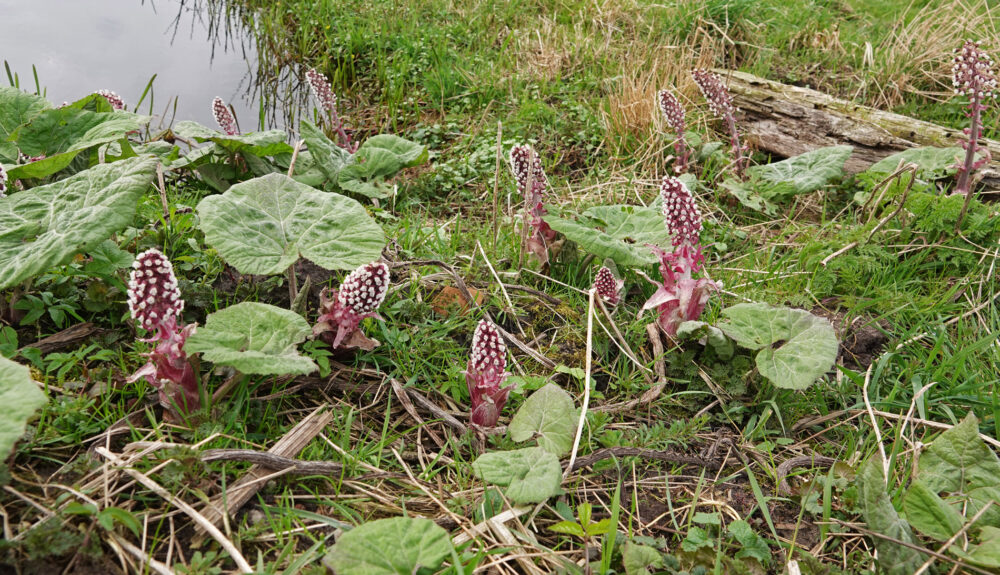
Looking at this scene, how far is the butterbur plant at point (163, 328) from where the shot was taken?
1.57 metres

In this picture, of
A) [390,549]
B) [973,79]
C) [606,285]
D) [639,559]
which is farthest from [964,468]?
[973,79]

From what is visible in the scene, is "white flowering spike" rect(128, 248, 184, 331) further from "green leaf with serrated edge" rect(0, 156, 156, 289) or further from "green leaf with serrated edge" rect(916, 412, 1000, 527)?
"green leaf with serrated edge" rect(916, 412, 1000, 527)

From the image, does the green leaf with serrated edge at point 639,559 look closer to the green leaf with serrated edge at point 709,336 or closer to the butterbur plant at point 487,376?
the butterbur plant at point 487,376

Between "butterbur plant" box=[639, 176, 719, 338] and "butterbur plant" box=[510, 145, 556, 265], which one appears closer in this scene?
"butterbur plant" box=[639, 176, 719, 338]

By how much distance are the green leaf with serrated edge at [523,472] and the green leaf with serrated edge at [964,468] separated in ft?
3.26

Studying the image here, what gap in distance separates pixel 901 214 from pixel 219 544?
121 inches

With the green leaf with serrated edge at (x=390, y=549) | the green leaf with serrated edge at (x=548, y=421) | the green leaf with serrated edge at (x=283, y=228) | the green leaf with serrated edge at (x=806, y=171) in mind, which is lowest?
the green leaf with serrated edge at (x=548, y=421)

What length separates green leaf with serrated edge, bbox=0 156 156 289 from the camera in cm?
164

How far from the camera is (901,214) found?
296 cm

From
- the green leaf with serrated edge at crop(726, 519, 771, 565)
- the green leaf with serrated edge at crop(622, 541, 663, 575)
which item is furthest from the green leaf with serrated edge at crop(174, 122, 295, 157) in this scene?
the green leaf with serrated edge at crop(726, 519, 771, 565)

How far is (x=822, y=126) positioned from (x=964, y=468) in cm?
258

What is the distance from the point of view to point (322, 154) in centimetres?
311

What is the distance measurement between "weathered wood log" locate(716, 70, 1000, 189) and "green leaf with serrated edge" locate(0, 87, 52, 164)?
3709mm

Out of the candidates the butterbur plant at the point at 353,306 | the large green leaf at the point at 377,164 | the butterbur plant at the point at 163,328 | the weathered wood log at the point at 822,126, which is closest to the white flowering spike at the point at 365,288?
the butterbur plant at the point at 353,306
